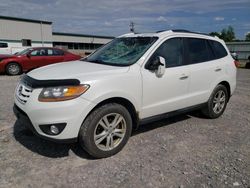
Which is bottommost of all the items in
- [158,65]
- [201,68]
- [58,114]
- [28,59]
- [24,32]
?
[58,114]

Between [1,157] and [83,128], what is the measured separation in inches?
52.7

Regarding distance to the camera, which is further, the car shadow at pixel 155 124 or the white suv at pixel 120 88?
the car shadow at pixel 155 124

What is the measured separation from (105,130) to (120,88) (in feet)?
2.09

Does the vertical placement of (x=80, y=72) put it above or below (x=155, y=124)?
above

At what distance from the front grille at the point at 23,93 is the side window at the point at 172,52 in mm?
1970

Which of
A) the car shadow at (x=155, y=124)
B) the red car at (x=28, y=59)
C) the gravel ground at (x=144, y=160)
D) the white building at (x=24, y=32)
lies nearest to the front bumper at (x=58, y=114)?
the gravel ground at (x=144, y=160)

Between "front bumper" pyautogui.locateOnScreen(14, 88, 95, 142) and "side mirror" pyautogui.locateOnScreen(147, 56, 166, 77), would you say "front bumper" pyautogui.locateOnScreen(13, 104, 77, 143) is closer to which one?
"front bumper" pyautogui.locateOnScreen(14, 88, 95, 142)

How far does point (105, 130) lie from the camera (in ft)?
11.6

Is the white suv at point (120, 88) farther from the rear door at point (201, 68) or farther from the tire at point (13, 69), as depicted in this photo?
the tire at point (13, 69)

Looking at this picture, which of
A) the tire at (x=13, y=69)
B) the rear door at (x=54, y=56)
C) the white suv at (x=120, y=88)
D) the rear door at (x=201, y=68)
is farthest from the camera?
the rear door at (x=54, y=56)

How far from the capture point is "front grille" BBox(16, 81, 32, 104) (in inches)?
131

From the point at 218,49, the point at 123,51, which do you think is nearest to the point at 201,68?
the point at 218,49

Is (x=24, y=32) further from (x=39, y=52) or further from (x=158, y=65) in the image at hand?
(x=158, y=65)

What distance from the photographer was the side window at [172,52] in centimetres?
413
